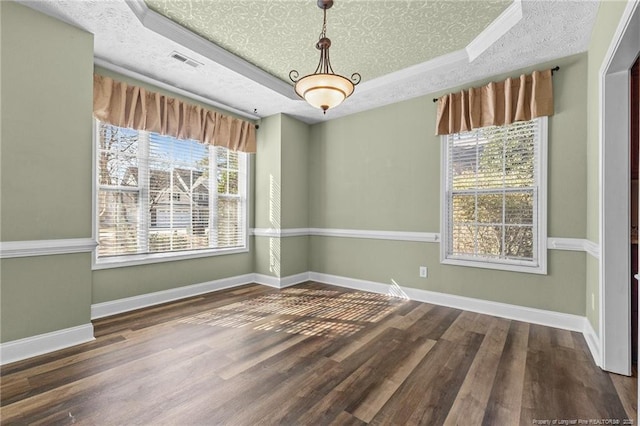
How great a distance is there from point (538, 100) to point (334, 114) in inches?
102

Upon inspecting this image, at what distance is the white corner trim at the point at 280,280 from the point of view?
4.51 m

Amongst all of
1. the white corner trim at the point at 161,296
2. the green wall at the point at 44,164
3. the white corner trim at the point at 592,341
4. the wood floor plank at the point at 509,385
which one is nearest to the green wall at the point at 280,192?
the white corner trim at the point at 161,296

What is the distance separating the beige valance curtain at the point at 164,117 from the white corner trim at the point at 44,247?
53.0 inches

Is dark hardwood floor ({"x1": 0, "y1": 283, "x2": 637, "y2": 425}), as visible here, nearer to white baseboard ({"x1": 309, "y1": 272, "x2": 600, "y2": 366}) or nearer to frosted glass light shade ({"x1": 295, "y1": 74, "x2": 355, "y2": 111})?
white baseboard ({"x1": 309, "y1": 272, "x2": 600, "y2": 366})

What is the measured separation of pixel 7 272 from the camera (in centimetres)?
221

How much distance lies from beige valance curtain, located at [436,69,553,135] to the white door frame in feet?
2.76

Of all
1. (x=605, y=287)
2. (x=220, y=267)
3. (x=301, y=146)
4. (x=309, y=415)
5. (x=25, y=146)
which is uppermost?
(x=301, y=146)

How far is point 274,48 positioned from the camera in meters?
3.01

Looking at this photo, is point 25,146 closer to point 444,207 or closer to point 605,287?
point 444,207

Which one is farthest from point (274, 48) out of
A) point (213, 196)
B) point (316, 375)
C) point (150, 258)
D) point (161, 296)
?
point (161, 296)

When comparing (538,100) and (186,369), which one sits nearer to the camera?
(186,369)

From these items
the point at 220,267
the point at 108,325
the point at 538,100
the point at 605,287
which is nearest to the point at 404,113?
the point at 538,100

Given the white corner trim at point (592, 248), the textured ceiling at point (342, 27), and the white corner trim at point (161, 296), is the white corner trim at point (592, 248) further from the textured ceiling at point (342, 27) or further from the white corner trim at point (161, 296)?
the white corner trim at point (161, 296)

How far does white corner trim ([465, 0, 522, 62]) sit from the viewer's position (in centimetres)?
237
